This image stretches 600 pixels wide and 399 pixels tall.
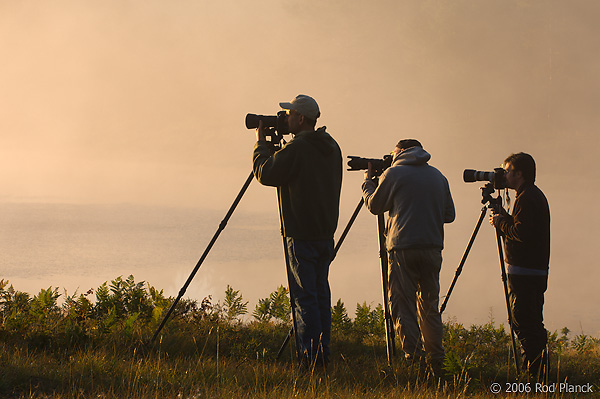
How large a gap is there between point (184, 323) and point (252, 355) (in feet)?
4.91

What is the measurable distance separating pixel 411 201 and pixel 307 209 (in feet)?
4.52

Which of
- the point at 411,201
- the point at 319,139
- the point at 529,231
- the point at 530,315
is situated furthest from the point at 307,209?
the point at 530,315

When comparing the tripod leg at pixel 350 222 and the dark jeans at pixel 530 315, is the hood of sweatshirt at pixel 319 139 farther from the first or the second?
the dark jeans at pixel 530 315

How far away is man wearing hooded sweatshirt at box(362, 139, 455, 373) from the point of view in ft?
22.5

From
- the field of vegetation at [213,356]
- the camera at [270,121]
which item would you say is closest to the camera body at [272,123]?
the camera at [270,121]

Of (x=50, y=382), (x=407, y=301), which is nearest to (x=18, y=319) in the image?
(x=50, y=382)

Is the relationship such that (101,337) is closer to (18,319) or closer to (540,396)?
(18,319)

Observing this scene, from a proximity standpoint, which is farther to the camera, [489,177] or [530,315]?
[489,177]

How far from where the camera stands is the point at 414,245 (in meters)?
6.80

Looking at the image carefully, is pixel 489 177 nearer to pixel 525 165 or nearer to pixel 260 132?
pixel 525 165

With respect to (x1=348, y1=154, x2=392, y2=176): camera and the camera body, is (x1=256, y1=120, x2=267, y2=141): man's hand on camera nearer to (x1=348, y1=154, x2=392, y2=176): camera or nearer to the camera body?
the camera body

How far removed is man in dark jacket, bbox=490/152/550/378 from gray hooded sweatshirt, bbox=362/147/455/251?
106cm

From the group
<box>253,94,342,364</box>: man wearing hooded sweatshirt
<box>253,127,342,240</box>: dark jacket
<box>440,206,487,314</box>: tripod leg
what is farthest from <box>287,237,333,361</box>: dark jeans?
<box>440,206,487,314</box>: tripod leg

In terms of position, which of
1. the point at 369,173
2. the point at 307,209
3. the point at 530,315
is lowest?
the point at 530,315
